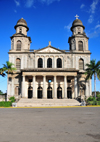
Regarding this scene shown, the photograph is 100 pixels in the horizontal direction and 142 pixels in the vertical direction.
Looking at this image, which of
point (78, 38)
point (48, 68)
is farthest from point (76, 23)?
point (48, 68)

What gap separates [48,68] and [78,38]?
53.4 feet

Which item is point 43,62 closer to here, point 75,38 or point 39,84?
point 39,84

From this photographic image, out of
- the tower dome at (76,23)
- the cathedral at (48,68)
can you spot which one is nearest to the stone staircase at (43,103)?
the cathedral at (48,68)

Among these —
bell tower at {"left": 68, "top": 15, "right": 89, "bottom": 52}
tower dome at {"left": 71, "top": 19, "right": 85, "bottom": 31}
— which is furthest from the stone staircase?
tower dome at {"left": 71, "top": 19, "right": 85, "bottom": 31}

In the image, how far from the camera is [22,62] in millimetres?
44156

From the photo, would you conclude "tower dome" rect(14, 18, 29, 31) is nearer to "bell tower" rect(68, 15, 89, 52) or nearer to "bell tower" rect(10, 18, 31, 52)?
"bell tower" rect(10, 18, 31, 52)

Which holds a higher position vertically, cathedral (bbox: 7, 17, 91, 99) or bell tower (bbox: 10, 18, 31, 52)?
bell tower (bbox: 10, 18, 31, 52)

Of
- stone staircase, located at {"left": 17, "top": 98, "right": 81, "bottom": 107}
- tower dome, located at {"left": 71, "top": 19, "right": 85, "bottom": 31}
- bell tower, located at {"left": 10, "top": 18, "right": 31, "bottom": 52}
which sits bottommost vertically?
stone staircase, located at {"left": 17, "top": 98, "right": 81, "bottom": 107}

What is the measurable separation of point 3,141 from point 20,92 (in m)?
37.4

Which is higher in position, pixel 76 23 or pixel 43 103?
pixel 76 23

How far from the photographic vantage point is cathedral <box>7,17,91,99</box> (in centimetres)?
3962

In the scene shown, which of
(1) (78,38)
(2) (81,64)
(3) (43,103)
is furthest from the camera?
(1) (78,38)

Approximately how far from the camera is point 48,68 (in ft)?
133

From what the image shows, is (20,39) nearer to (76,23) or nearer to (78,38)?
(78,38)
